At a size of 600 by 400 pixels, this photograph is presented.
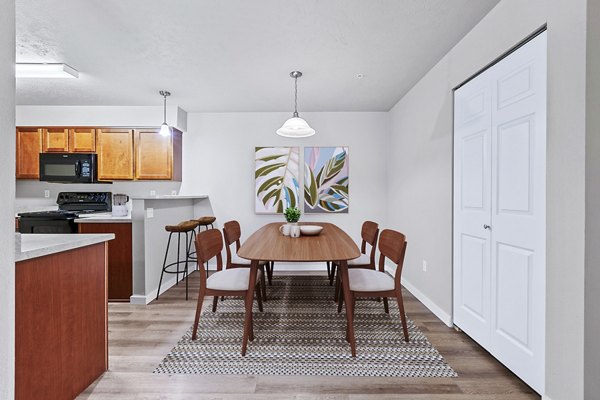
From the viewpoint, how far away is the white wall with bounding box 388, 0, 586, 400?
1329 mm

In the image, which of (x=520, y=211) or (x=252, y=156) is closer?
(x=520, y=211)

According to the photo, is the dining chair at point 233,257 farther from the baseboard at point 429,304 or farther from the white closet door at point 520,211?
the white closet door at point 520,211

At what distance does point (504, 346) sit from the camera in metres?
1.85

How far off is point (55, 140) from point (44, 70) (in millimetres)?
1618

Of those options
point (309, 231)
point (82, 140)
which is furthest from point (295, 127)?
point (82, 140)

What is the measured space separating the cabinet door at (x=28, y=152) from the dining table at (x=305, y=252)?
380cm

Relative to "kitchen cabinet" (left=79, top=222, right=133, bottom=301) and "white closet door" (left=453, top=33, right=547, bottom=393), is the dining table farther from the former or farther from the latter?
"kitchen cabinet" (left=79, top=222, right=133, bottom=301)

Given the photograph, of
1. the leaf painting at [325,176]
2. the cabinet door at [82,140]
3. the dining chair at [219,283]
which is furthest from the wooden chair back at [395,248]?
the cabinet door at [82,140]

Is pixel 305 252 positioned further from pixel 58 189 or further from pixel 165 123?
Answer: pixel 58 189

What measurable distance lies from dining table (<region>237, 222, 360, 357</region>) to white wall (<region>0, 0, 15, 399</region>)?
3.57ft

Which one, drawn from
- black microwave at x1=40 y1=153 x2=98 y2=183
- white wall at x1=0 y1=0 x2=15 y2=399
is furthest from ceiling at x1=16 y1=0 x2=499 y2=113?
white wall at x1=0 y1=0 x2=15 y2=399

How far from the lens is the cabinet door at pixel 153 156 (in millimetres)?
4102

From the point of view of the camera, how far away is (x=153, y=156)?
13.5ft

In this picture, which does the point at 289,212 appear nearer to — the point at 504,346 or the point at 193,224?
the point at 193,224
